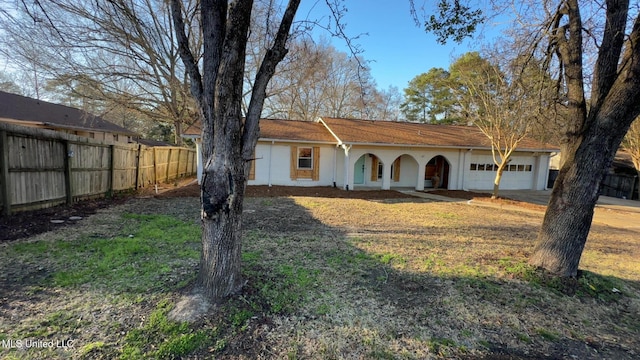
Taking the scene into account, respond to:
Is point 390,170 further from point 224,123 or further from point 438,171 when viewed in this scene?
point 224,123

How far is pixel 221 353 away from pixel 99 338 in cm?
110

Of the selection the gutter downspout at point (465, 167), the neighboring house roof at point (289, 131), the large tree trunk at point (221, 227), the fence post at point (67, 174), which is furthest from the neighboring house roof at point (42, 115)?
the gutter downspout at point (465, 167)

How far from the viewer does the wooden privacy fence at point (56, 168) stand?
228 inches

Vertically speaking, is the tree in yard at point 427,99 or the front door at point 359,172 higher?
the tree in yard at point 427,99

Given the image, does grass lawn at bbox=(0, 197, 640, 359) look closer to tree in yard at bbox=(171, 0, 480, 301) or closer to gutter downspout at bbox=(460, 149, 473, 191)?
tree in yard at bbox=(171, 0, 480, 301)

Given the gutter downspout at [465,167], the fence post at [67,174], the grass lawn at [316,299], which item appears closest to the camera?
the grass lawn at [316,299]

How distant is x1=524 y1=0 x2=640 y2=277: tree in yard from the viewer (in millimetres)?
3611

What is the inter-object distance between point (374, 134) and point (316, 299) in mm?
12525

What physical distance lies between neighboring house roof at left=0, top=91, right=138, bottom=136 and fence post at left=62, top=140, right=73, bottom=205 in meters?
9.41

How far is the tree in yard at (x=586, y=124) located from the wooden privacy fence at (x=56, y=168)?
9.61 meters

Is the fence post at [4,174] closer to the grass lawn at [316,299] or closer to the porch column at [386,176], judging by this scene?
the grass lawn at [316,299]

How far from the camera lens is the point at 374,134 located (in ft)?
49.2

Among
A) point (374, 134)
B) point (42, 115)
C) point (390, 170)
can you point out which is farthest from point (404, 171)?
point (42, 115)

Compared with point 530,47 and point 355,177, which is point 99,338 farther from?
point 355,177
